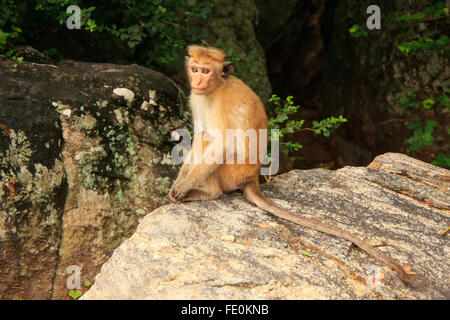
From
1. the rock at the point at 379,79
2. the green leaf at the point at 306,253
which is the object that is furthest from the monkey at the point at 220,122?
the rock at the point at 379,79

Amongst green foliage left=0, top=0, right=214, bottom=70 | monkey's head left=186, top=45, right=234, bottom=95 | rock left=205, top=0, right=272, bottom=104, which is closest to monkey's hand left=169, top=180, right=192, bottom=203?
monkey's head left=186, top=45, right=234, bottom=95

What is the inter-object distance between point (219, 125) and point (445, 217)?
1802 millimetres

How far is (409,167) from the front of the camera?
4.66 m

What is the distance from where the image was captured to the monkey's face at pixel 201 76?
381 centimetres

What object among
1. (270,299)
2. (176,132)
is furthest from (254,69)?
(270,299)

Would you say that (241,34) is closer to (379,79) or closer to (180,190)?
(379,79)

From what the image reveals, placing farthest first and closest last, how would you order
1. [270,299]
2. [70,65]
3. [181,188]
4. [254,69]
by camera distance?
[254,69], [70,65], [181,188], [270,299]

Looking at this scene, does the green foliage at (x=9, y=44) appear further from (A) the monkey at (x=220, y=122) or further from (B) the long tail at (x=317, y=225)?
(B) the long tail at (x=317, y=225)

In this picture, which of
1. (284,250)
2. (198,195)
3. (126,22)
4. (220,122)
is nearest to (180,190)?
(198,195)

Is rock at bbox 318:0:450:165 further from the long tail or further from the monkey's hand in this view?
the monkey's hand

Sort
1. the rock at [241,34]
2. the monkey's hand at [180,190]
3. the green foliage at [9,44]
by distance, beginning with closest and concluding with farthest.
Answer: the monkey's hand at [180,190] → the green foliage at [9,44] → the rock at [241,34]

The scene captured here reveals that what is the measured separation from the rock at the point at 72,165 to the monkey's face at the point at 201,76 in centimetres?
93

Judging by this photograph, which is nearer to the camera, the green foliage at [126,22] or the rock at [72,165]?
the rock at [72,165]

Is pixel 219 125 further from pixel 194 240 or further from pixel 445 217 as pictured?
pixel 445 217
